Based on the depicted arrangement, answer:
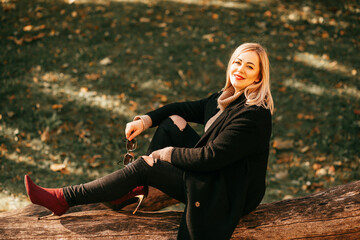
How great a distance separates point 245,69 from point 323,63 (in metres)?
3.92

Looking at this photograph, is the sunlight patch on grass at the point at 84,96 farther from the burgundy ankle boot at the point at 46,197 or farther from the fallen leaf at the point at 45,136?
the burgundy ankle boot at the point at 46,197

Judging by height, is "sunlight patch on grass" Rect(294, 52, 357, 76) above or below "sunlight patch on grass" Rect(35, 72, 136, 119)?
above

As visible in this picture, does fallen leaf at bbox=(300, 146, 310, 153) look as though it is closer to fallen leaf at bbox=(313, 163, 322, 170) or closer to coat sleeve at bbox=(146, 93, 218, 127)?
fallen leaf at bbox=(313, 163, 322, 170)

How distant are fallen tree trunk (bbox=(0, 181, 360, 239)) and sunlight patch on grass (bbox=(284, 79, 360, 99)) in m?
2.97

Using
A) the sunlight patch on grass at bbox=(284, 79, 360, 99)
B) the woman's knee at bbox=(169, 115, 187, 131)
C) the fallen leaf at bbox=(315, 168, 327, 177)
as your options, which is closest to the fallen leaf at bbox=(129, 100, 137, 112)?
the woman's knee at bbox=(169, 115, 187, 131)

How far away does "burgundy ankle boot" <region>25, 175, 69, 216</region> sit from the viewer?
2.25 metres

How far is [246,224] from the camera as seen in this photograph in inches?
94.3

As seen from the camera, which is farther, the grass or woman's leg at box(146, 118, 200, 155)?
the grass

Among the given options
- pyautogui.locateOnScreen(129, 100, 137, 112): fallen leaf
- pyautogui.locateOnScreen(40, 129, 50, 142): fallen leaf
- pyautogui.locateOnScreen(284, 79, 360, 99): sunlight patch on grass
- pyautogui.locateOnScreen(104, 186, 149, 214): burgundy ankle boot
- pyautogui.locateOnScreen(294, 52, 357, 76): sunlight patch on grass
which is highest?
pyautogui.locateOnScreen(104, 186, 149, 214): burgundy ankle boot

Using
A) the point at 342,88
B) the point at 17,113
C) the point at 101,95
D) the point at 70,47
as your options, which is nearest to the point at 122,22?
the point at 70,47

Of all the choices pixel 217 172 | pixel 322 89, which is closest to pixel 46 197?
pixel 217 172

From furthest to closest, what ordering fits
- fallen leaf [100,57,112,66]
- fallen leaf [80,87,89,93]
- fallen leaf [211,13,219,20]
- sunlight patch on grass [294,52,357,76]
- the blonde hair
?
1. fallen leaf [211,13,219,20]
2. fallen leaf [100,57,112,66]
3. sunlight patch on grass [294,52,357,76]
4. fallen leaf [80,87,89,93]
5. the blonde hair

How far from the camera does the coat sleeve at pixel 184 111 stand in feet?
9.70

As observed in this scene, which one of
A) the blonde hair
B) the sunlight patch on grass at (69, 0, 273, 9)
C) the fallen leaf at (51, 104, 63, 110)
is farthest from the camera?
the sunlight patch on grass at (69, 0, 273, 9)
